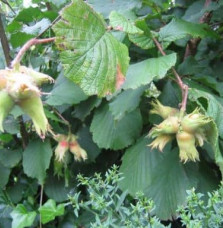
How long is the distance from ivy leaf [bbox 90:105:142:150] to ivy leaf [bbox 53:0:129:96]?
0.28 m

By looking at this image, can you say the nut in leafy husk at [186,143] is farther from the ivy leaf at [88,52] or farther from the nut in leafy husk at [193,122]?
the ivy leaf at [88,52]

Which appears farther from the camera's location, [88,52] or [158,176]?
[158,176]

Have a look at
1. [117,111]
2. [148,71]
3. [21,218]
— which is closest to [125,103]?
[117,111]

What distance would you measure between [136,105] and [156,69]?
0.55ft

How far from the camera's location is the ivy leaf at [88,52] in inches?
35.0

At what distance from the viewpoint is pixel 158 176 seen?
1.16 m

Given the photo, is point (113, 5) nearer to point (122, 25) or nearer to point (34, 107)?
point (122, 25)

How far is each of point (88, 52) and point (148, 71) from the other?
0.51ft

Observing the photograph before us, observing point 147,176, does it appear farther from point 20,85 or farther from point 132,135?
point 20,85

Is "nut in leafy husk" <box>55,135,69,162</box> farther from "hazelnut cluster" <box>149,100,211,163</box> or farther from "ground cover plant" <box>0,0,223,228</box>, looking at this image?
"hazelnut cluster" <box>149,100,211,163</box>

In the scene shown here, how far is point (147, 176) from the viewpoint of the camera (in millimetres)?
1141

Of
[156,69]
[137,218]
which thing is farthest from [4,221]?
[156,69]

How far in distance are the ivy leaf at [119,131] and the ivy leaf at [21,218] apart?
0.29 meters

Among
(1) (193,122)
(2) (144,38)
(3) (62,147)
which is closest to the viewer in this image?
(1) (193,122)
